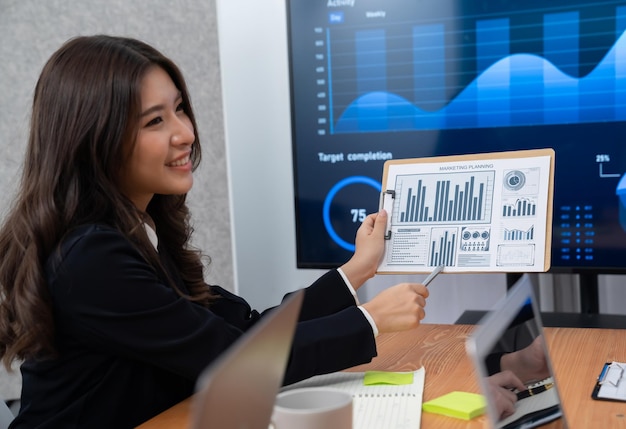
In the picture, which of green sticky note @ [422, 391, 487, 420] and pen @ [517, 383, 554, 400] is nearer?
pen @ [517, 383, 554, 400]

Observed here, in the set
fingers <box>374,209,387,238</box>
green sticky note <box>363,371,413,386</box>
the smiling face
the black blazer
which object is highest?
the smiling face

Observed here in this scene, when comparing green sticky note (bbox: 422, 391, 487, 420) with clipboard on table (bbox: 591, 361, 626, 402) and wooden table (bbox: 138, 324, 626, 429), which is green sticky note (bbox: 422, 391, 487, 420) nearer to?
wooden table (bbox: 138, 324, 626, 429)

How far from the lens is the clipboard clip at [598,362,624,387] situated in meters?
1.20

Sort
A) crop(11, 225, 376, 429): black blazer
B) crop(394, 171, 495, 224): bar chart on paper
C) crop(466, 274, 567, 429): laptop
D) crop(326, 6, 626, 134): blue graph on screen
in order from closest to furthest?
crop(466, 274, 567, 429): laptop, crop(11, 225, 376, 429): black blazer, crop(394, 171, 495, 224): bar chart on paper, crop(326, 6, 626, 134): blue graph on screen

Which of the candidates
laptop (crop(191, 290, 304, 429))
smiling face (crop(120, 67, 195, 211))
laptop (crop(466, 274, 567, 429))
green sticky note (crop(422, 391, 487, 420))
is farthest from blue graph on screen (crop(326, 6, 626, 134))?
A: laptop (crop(191, 290, 304, 429))

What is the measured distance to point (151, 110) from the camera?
1.37m

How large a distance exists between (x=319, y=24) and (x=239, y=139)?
0.47m

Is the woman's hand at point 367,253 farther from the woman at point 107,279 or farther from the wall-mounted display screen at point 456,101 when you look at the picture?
the wall-mounted display screen at point 456,101

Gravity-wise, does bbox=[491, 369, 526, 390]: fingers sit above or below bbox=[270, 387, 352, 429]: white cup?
above

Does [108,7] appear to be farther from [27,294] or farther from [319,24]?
[27,294]

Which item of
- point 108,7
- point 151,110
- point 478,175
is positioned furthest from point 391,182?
point 108,7

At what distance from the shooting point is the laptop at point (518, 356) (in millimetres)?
701

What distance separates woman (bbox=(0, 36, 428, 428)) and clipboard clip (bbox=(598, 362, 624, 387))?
0.32 metres

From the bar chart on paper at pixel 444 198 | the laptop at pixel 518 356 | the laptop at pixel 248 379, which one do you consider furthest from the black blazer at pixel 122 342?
the laptop at pixel 248 379
